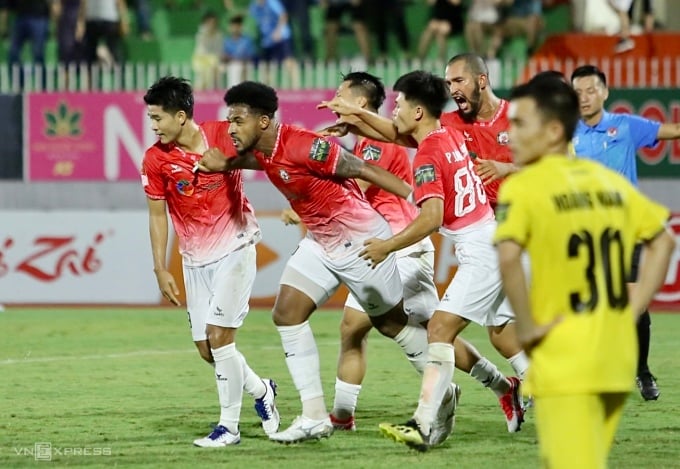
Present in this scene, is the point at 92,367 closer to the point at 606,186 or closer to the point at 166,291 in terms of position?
the point at 166,291

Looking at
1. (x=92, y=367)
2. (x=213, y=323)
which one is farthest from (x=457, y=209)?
(x=92, y=367)

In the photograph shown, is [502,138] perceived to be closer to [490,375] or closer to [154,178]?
[490,375]

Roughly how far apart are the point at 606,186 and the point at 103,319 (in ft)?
37.4

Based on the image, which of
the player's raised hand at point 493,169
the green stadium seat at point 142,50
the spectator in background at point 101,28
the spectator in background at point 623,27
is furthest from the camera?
the green stadium seat at point 142,50

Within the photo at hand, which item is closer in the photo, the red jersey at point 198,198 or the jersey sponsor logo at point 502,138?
the red jersey at point 198,198

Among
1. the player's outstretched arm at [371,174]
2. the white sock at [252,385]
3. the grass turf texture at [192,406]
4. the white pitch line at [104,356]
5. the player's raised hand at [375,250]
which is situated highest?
the player's outstretched arm at [371,174]

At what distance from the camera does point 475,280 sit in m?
7.72

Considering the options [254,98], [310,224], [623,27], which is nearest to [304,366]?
[310,224]

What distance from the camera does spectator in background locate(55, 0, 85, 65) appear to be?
21016 mm

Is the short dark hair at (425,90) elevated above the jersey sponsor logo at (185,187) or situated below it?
above

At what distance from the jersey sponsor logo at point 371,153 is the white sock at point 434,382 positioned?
2.02 metres

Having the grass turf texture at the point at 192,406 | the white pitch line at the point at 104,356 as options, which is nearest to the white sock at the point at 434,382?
the grass turf texture at the point at 192,406

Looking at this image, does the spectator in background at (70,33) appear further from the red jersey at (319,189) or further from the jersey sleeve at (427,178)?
the jersey sleeve at (427,178)

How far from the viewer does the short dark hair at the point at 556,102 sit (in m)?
4.67
